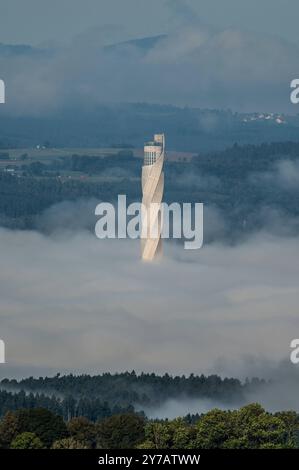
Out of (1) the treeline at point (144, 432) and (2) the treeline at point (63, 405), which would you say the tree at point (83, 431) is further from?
(2) the treeline at point (63, 405)

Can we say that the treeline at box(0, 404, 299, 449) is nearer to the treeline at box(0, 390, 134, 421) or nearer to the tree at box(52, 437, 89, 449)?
the tree at box(52, 437, 89, 449)

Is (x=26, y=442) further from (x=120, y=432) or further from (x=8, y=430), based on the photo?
(x=120, y=432)

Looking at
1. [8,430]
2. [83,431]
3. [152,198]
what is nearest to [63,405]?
[83,431]

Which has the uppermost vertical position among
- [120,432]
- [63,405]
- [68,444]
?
[63,405]

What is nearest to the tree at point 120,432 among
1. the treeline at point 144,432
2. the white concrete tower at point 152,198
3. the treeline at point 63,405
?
the treeline at point 144,432
